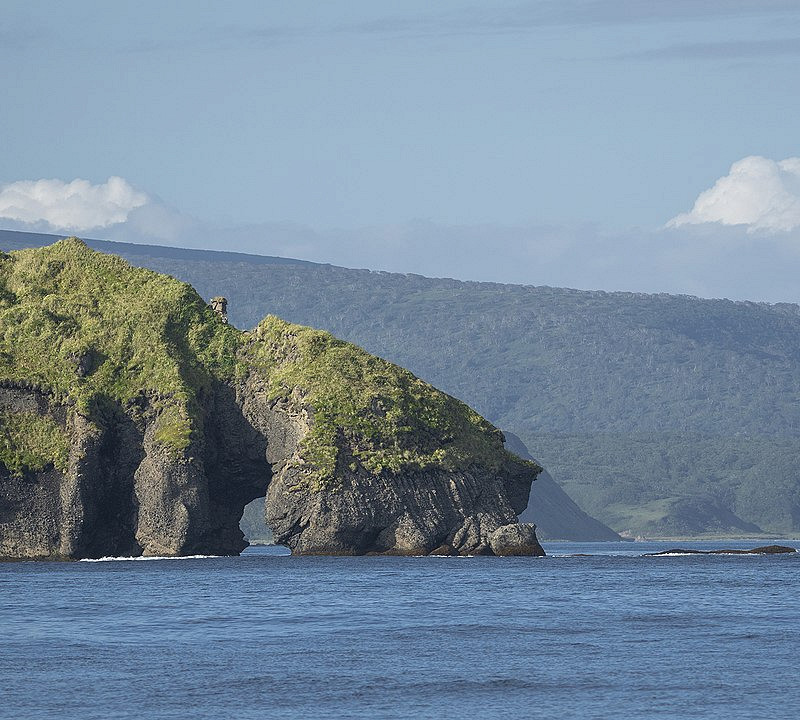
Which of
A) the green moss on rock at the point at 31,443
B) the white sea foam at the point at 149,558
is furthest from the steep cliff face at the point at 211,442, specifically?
the white sea foam at the point at 149,558

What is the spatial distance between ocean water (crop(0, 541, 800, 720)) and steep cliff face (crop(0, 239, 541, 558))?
16.9 meters

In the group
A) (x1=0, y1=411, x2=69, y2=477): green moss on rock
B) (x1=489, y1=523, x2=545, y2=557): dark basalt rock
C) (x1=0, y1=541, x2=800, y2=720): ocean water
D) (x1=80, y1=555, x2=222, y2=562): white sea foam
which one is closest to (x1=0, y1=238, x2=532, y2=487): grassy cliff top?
(x1=0, y1=411, x2=69, y2=477): green moss on rock

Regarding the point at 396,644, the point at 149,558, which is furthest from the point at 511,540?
the point at 396,644

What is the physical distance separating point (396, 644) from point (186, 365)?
230 feet

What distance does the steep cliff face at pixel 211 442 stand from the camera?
13275cm

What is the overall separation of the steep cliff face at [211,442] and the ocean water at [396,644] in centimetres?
1693

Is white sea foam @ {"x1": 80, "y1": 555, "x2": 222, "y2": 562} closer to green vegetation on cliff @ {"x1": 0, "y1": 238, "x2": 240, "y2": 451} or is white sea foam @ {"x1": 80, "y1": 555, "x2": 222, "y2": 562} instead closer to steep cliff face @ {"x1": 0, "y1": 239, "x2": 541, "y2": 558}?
steep cliff face @ {"x1": 0, "y1": 239, "x2": 541, "y2": 558}

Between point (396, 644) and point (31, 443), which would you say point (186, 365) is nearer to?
point (31, 443)

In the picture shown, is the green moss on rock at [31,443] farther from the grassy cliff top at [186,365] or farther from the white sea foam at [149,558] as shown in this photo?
the white sea foam at [149,558]

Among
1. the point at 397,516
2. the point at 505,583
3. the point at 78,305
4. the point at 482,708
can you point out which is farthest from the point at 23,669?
the point at 78,305

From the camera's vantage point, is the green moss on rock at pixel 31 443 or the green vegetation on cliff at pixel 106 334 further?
the green vegetation on cliff at pixel 106 334

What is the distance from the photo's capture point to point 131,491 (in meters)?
137

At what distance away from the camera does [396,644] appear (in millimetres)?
72625

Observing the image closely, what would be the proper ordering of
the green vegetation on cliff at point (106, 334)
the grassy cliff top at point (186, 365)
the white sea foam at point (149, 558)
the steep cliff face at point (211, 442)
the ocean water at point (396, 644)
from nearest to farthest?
1. the ocean water at point (396, 644)
2. the white sea foam at point (149, 558)
3. the steep cliff face at point (211, 442)
4. the grassy cliff top at point (186, 365)
5. the green vegetation on cliff at point (106, 334)
